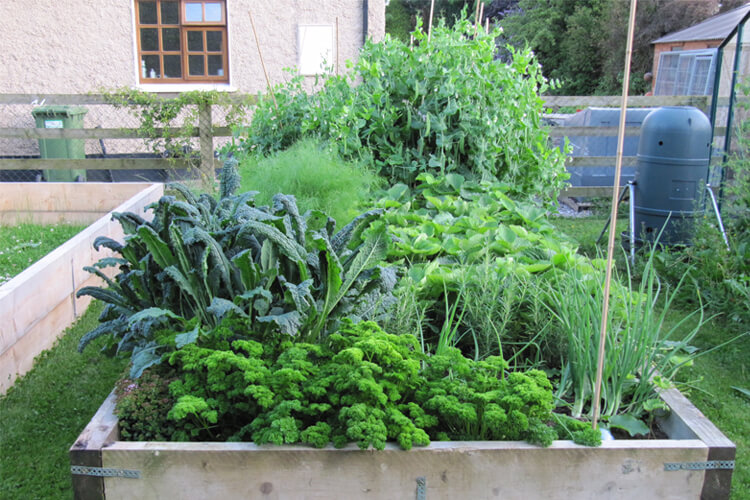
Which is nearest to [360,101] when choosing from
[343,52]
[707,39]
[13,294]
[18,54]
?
[13,294]

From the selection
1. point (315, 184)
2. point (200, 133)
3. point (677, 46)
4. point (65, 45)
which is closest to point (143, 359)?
point (315, 184)

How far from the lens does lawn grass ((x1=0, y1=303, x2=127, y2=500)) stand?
7.78ft

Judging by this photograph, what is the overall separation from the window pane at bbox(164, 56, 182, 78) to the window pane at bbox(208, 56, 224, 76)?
445mm

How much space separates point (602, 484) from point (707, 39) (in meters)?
15.4

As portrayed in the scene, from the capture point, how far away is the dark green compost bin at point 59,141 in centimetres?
848

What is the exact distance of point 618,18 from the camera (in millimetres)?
19422

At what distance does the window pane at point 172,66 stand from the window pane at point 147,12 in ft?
1.88

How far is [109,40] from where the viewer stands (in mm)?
9719

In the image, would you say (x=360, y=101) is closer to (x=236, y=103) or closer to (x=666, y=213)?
(x=666, y=213)

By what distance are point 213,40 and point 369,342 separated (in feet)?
29.7

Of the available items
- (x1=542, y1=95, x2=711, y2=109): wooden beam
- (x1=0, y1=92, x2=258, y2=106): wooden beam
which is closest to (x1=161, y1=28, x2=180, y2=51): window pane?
(x1=0, y1=92, x2=258, y2=106): wooden beam

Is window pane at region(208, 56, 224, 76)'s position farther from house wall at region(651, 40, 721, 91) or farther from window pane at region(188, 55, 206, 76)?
house wall at region(651, 40, 721, 91)

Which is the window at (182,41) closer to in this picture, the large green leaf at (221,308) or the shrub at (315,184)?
the shrub at (315,184)

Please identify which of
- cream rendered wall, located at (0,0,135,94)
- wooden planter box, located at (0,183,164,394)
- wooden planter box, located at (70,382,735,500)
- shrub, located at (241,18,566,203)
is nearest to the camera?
wooden planter box, located at (70,382,735,500)
